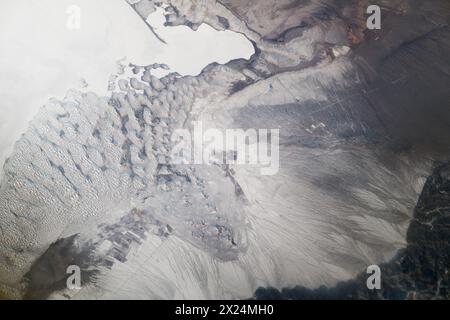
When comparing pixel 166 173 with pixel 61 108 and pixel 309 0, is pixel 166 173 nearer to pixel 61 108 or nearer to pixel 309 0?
pixel 61 108

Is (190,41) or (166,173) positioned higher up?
(190,41)

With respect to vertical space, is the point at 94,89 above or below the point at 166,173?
above
